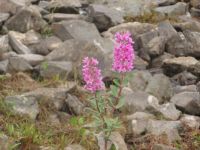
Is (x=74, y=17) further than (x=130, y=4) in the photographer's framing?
No

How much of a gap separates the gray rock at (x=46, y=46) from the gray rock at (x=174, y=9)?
3262 millimetres

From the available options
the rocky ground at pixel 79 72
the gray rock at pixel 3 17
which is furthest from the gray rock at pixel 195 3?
the gray rock at pixel 3 17

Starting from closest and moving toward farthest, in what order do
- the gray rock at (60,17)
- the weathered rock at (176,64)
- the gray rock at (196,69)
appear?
the gray rock at (196,69)
the weathered rock at (176,64)
the gray rock at (60,17)

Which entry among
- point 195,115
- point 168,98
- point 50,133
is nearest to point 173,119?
point 195,115

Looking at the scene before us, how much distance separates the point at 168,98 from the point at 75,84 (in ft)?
4.65

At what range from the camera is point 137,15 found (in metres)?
11.7

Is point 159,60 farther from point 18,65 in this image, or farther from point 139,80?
point 18,65

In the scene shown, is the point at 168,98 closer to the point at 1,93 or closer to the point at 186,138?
the point at 186,138

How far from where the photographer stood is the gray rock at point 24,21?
10.1 metres

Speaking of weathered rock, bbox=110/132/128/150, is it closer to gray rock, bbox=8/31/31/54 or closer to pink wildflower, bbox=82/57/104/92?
pink wildflower, bbox=82/57/104/92

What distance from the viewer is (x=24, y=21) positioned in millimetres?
10180

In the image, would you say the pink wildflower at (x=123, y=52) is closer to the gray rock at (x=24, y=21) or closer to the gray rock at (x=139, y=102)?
the gray rock at (x=139, y=102)

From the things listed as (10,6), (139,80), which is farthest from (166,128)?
(10,6)

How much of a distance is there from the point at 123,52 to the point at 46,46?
4.54m
